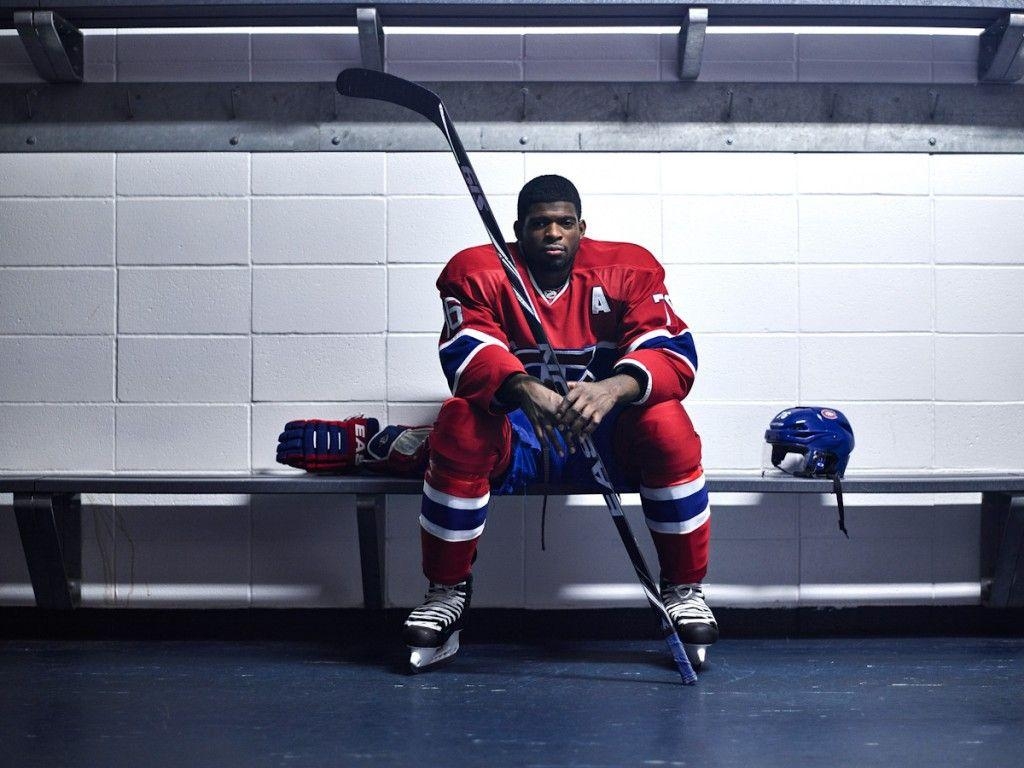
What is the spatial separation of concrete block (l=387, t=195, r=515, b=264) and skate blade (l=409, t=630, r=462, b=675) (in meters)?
1.01

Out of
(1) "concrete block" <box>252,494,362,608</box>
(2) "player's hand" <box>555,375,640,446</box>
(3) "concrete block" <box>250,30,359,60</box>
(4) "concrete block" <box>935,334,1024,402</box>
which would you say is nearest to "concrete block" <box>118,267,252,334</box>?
(1) "concrete block" <box>252,494,362,608</box>

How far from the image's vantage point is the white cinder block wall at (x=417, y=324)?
2436 millimetres

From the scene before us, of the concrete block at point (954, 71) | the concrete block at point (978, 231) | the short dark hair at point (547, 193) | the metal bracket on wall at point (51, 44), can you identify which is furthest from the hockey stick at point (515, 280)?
the concrete block at point (954, 71)

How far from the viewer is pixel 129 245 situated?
2.46 metres

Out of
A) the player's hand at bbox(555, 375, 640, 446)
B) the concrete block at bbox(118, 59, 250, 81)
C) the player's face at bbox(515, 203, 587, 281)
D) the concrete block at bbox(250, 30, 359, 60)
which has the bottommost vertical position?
the player's hand at bbox(555, 375, 640, 446)

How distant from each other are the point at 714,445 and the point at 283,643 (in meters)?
1.23

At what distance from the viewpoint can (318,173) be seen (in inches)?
96.7

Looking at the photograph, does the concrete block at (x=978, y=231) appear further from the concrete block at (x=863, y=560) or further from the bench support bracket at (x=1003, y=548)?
the concrete block at (x=863, y=560)

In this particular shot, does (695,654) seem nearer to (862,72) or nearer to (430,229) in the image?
(430,229)

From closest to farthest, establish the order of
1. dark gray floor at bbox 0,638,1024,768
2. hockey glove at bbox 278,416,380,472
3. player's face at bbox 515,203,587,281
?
dark gray floor at bbox 0,638,1024,768 < player's face at bbox 515,203,587,281 < hockey glove at bbox 278,416,380,472

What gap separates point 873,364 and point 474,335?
1.18 metres

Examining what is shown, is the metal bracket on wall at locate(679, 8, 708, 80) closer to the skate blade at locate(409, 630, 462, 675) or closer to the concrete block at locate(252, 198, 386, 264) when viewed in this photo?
the concrete block at locate(252, 198, 386, 264)

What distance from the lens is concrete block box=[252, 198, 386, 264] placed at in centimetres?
245

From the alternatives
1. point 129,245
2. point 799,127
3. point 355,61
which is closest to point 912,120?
point 799,127
